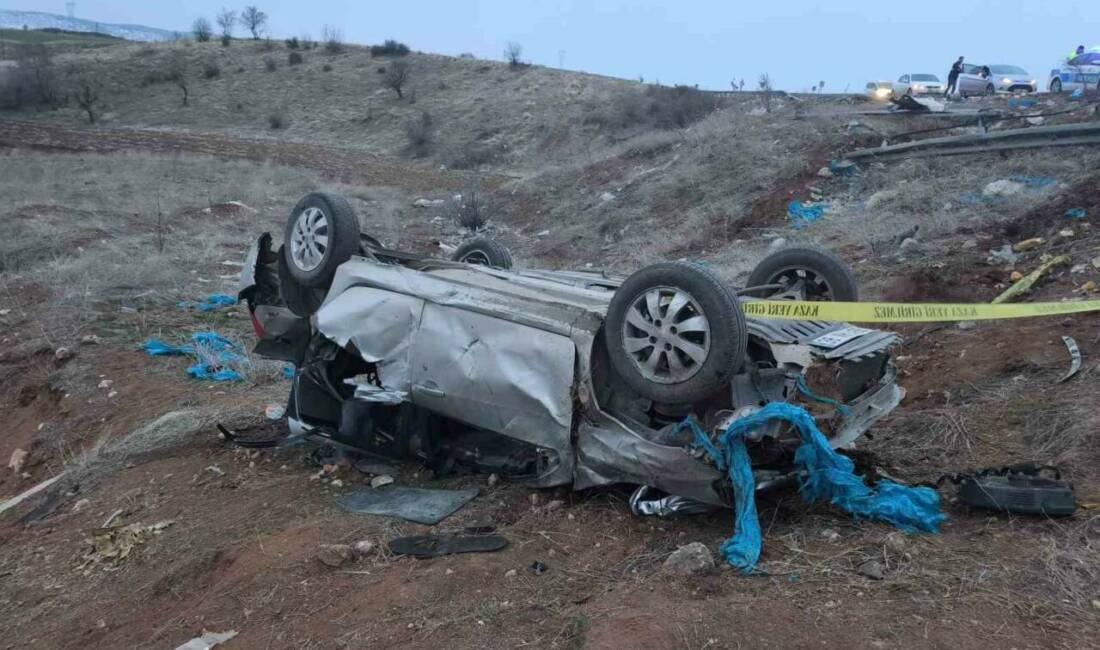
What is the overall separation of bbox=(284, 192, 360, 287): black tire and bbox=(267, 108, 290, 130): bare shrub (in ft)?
128

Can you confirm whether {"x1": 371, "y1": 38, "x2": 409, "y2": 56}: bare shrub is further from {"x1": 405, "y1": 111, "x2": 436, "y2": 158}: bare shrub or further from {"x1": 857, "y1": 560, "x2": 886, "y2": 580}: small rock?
{"x1": 857, "y1": 560, "x2": 886, "y2": 580}: small rock

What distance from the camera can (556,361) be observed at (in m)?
4.16

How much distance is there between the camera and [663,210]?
15531 millimetres

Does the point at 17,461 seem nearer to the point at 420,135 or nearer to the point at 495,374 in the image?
the point at 495,374

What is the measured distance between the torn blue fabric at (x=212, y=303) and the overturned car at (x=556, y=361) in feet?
16.7

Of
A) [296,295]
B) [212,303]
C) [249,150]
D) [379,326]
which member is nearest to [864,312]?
[379,326]

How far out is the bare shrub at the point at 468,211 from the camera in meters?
18.5

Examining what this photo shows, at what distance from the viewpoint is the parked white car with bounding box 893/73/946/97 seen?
24125mm

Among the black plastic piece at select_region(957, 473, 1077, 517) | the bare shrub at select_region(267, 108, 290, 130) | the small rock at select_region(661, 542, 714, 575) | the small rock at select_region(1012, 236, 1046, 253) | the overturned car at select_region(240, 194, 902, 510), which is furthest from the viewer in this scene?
the bare shrub at select_region(267, 108, 290, 130)

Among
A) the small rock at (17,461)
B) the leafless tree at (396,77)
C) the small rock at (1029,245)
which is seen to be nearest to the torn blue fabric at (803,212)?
the small rock at (1029,245)

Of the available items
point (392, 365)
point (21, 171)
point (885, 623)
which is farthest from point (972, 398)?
point (21, 171)

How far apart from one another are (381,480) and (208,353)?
388cm

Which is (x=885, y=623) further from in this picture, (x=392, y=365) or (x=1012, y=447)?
(x=392, y=365)

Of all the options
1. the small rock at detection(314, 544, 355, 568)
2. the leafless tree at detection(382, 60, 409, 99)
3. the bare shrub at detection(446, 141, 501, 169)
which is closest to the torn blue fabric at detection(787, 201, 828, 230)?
the small rock at detection(314, 544, 355, 568)
